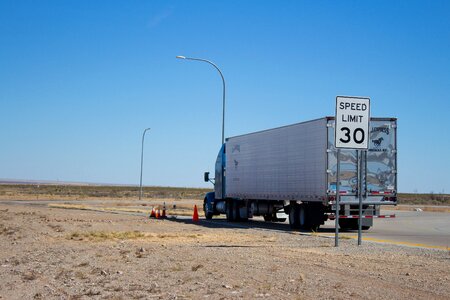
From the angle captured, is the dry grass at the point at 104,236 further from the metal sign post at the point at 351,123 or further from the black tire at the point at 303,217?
the black tire at the point at 303,217

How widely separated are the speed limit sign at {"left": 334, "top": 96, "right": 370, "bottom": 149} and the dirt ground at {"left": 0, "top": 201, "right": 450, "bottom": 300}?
9.00 ft

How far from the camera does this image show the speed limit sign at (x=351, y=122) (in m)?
17.7

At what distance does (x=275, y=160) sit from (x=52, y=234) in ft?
35.2

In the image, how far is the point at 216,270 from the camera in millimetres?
12422

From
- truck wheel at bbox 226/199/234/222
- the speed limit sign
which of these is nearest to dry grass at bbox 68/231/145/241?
the speed limit sign

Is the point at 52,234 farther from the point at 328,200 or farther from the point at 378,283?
the point at 378,283

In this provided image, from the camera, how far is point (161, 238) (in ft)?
69.0

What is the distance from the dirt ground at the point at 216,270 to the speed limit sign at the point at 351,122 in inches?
108

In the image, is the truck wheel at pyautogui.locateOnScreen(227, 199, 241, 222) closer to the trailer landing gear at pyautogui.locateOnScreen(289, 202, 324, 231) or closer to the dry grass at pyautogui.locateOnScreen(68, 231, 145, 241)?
the trailer landing gear at pyautogui.locateOnScreen(289, 202, 324, 231)

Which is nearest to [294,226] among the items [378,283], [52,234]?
[52,234]

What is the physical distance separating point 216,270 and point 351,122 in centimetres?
700

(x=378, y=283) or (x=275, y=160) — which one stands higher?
(x=275, y=160)

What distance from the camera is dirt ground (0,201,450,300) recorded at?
10.1m

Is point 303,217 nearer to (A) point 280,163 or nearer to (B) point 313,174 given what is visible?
(B) point 313,174
